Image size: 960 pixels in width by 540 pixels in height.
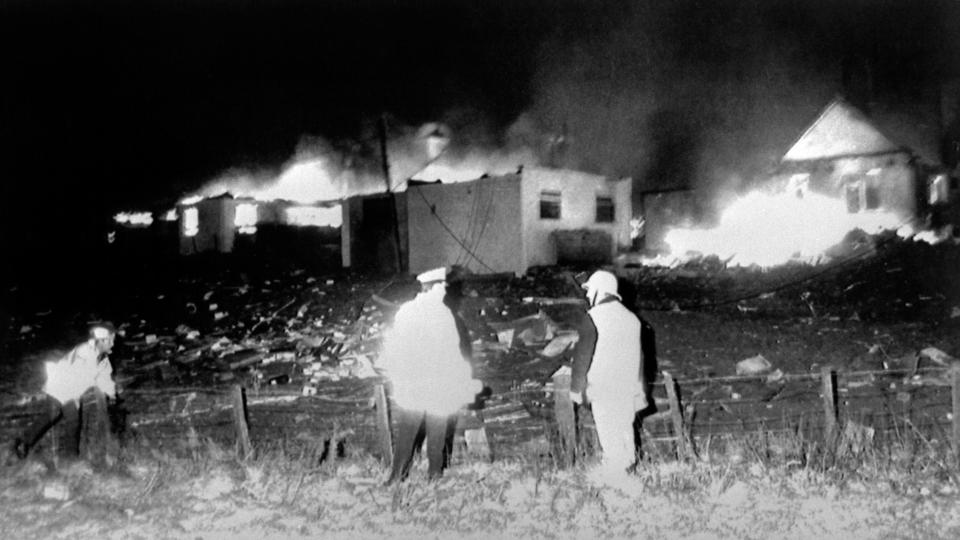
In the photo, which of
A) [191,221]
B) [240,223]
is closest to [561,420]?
[240,223]

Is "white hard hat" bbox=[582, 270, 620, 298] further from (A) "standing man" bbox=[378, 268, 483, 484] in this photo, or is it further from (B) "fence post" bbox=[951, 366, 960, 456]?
(B) "fence post" bbox=[951, 366, 960, 456]

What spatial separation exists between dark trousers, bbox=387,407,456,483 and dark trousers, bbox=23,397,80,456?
12.0 ft

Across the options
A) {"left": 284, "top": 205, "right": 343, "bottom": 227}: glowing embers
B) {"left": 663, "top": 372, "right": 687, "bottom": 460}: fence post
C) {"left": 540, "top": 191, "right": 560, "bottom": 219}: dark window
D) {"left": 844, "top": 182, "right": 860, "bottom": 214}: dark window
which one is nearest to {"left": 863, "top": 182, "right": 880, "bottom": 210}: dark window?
{"left": 844, "top": 182, "right": 860, "bottom": 214}: dark window

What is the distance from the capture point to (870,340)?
12180 millimetres

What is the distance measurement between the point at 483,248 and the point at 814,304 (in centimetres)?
839

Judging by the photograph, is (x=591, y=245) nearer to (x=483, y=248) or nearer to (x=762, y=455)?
(x=483, y=248)

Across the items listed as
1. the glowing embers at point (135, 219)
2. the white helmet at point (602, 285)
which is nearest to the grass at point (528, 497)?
the white helmet at point (602, 285)

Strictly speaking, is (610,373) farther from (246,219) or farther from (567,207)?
(246,219)

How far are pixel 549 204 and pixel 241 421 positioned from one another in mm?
13621

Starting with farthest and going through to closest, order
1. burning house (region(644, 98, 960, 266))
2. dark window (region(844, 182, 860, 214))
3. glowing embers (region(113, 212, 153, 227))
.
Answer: glowing embers (region(113, 212, 153, 227)), dark window (region(844, 182, 860, 214)), burning house (region(644, 98, 960, 266))

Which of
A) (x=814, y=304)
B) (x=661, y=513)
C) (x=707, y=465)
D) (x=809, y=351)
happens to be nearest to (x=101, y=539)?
(x=661, y=513)

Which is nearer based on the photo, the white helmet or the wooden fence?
the white helmet

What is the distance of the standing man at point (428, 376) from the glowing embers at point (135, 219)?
27266 mm

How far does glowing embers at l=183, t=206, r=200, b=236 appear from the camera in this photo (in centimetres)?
2886
